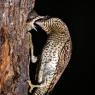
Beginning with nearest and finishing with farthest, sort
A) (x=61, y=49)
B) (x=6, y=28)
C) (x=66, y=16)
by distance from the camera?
(x=6, y=28), (x=61, y=49), (x=66, y=16)

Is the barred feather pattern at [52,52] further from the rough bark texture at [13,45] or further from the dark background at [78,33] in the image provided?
the dark background at [78,33]

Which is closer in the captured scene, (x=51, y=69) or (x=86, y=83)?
(x=51, y=69)

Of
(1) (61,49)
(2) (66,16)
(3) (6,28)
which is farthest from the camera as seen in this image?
(2) (66,16)

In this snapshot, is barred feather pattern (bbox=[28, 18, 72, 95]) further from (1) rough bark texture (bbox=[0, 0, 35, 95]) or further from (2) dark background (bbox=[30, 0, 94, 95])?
(2) dark background (bbox=[30, 0, 94, 95])

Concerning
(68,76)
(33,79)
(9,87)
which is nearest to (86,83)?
(68,76)

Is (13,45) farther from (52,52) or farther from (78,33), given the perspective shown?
(78,33)

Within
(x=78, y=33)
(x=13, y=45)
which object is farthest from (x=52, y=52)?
(x=78, y=33)

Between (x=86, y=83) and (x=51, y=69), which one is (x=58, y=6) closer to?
(x=86, y=83)

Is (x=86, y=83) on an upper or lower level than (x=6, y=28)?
lower
